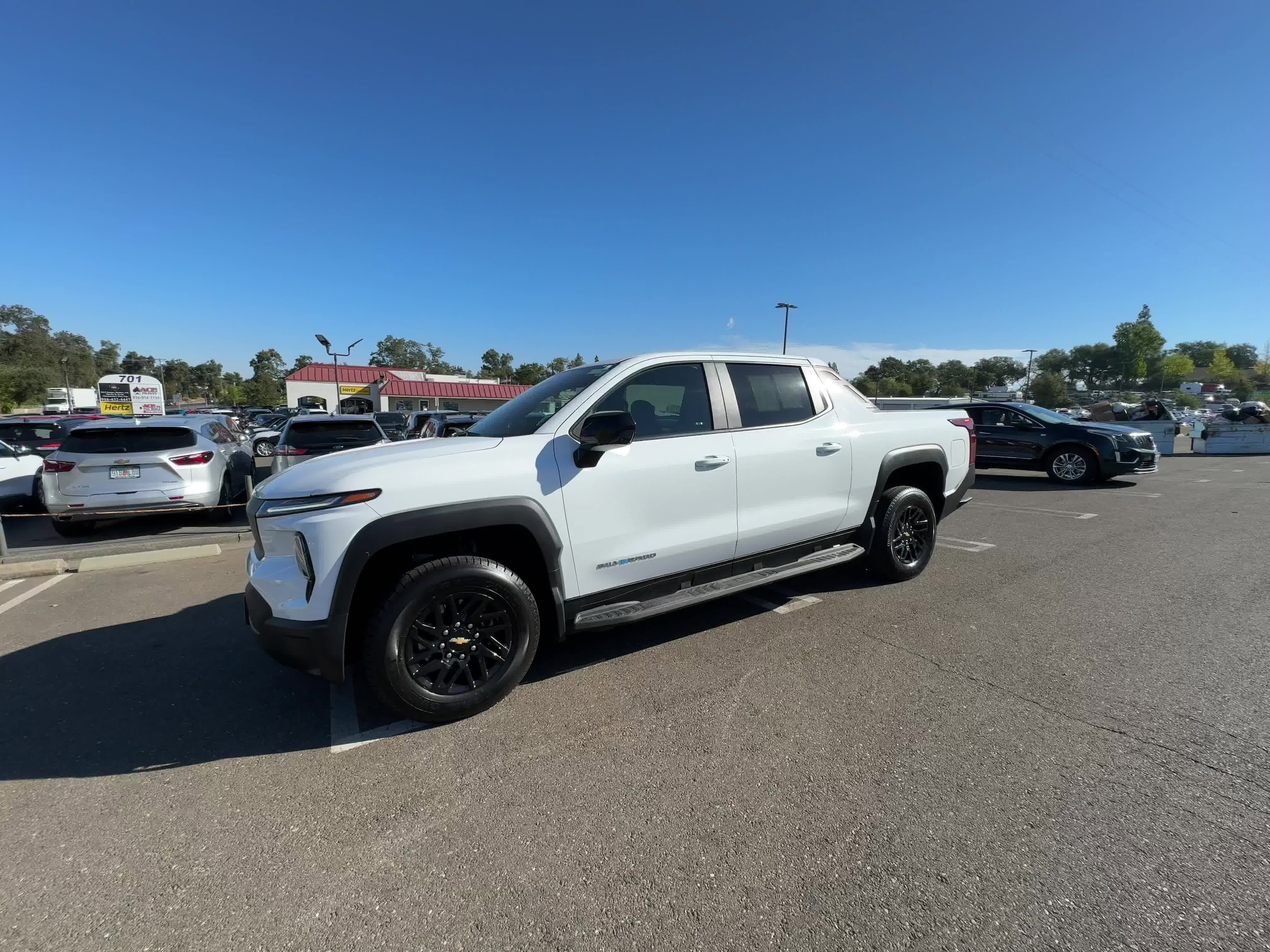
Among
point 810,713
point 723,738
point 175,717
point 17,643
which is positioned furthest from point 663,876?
point 17,643

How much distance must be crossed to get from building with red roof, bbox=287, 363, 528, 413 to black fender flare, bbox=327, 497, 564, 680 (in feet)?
180

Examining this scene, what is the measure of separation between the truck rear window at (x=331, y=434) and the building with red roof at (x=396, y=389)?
4828cm

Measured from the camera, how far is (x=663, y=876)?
6.47 ft

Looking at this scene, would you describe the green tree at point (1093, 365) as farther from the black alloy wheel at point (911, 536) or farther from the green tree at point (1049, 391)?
the black alloy wheel at point (911, 536)

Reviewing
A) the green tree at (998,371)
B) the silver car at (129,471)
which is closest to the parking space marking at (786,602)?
the silver car at (129,471)

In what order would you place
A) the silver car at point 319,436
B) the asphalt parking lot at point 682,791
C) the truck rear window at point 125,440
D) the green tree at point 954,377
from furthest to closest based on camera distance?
the green tree at point 954,377 < the silver car at point 319,436 < the truck rear window at point 125,440 < the asphalt parking lot at point 682,791

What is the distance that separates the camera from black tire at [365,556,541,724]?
8.88ft

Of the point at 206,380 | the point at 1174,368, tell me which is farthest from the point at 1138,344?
the point at 206,380

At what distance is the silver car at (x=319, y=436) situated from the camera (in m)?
8.26

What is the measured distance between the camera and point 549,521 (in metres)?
3.03

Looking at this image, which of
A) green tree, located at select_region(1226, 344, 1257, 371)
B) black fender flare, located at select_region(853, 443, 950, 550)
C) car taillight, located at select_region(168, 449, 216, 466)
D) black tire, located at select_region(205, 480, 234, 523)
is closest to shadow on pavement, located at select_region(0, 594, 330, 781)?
car taillight, located at select_region(168, 449, 216, 466)

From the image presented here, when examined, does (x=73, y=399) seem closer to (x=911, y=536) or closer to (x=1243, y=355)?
(x=911, y=536)

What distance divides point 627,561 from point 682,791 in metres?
1.25

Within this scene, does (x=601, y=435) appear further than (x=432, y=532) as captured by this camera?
Yes
